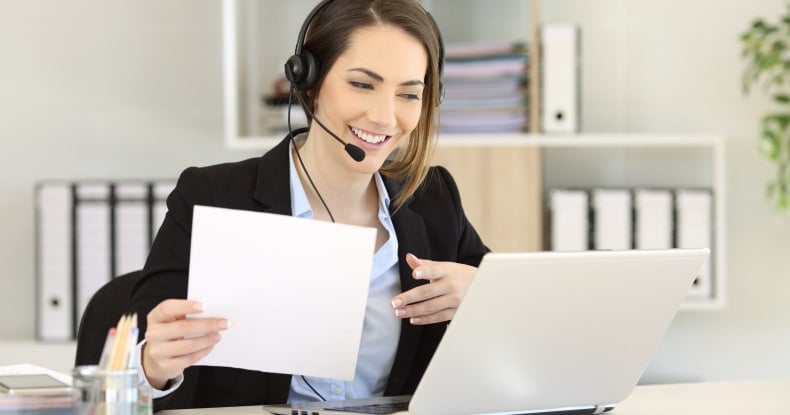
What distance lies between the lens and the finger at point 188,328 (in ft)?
3.80

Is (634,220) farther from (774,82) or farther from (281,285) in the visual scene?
(281,285)

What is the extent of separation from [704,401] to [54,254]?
1.80m

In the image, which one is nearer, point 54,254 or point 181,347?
point 181,347

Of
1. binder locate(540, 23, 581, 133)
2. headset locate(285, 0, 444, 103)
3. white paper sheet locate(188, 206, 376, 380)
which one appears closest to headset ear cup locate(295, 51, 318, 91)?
headset locate(285, 0, 444, 103)

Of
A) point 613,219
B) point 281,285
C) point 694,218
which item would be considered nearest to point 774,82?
point 694,218

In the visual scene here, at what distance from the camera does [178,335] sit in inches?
46.2

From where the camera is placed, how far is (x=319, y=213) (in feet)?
5.32

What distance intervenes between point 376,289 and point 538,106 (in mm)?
1206

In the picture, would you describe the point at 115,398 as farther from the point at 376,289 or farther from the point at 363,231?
the point at 376,289

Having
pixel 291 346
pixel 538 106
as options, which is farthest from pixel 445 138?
pixel 291 346

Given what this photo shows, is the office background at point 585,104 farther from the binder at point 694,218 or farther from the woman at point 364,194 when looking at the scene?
the woman at point 364,194

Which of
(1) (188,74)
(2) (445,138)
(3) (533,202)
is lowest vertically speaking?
(3) (533,202)

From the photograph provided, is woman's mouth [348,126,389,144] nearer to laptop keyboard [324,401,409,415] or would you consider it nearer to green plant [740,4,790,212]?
laptop keyboard [324,401,409,415]

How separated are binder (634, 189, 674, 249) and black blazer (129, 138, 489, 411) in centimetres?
102
